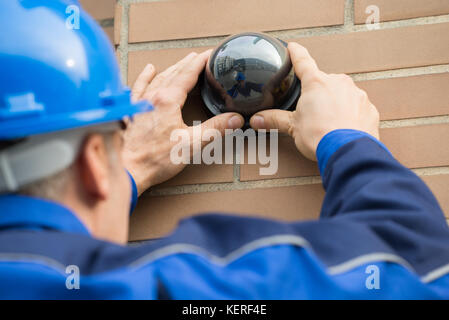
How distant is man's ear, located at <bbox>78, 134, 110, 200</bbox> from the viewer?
0.89 metres

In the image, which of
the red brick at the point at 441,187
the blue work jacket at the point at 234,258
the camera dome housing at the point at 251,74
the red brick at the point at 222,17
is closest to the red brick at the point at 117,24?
the red brick at the point at 222,17

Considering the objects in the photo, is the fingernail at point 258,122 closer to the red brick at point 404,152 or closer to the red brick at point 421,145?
the red brick at point 404,152

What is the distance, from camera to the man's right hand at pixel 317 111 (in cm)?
128

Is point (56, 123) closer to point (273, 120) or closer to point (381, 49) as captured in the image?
point (273, 120)

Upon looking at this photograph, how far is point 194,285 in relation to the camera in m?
0.77

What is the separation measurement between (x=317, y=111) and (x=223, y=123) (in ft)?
0.84

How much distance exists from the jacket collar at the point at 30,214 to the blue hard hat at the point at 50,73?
0.37ft

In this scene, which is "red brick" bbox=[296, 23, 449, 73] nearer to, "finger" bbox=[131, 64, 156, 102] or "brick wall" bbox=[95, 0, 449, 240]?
"brick wall" bbox=[95, 0, 449, 240]

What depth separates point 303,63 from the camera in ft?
4.36

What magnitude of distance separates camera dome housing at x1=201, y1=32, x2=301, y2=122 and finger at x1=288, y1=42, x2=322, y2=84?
2cm

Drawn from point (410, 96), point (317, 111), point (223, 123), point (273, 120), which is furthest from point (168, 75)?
point (410, 96)

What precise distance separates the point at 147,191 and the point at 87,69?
542 millimetres
